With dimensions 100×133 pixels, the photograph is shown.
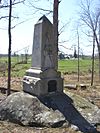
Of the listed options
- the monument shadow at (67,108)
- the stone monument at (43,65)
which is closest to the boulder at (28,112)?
the monument shadow at (67,108)

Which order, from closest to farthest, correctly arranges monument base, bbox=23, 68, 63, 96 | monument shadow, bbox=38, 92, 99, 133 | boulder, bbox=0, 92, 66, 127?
monument shadow, bbox=38, 92, 99, 133
boulder, bbox=0, 92, 66, 127
monument base, bbox=23, 68, 63, 96

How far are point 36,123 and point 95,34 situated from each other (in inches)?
701

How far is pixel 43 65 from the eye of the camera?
433 inches

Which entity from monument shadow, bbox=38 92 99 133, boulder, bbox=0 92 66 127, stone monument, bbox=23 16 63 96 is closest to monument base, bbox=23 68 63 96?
stone monument, bbox=23 16 63 96

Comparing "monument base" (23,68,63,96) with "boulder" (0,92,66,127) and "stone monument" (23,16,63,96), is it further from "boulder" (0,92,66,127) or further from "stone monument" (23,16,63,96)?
"boulder" (0,92,66,127)

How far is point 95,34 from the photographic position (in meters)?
26.1

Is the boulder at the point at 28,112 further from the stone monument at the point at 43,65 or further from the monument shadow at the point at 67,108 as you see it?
the stone monument at the point at 43,65

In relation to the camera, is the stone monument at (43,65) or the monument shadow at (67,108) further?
the stone monument at (43,65)

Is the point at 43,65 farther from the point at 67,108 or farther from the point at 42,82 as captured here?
the point at 67,108

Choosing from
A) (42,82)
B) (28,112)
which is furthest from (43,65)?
(28,112)

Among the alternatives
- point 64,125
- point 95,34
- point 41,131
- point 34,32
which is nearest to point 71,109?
point 64,125

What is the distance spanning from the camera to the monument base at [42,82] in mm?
10805

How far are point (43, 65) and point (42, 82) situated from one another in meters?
0.65

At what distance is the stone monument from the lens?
10.9m
